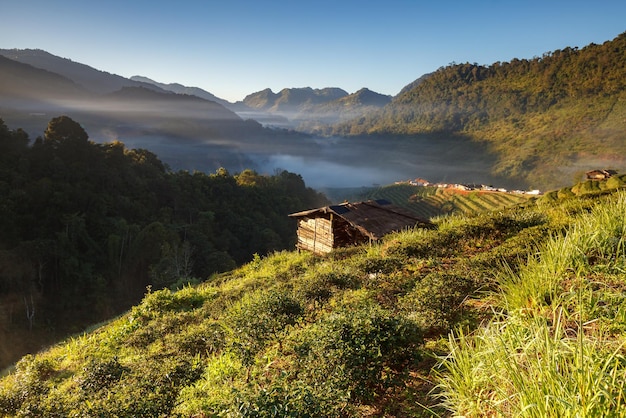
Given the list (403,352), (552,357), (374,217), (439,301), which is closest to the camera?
(552,357)

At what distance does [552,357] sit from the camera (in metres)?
2.39

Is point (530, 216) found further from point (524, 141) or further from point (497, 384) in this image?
point (524, 141)

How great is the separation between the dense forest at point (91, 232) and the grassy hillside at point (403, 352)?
790 inches

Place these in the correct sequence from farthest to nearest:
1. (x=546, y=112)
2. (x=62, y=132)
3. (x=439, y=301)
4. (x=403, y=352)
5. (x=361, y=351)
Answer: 1. (x=546, y=112)
2. (x=62, y=132)
3. (x=439, y=301)
4. (x=403, y=352)
5. (x=361, y=351)

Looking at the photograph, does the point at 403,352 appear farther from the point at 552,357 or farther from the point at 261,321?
the point at 261,321

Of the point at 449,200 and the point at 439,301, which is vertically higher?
the point at 439,301

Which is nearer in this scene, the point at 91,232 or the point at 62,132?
the point at 91,232

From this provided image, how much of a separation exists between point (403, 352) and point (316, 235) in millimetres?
17728

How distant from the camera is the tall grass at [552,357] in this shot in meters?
2.13

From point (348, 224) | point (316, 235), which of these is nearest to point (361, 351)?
point (348, 224)

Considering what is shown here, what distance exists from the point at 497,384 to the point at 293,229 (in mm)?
56529

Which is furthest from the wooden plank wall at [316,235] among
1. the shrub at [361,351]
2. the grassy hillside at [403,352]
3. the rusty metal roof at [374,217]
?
the shrub at [361,351]

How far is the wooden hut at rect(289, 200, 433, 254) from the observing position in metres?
17.9

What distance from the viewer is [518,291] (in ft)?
13.0
